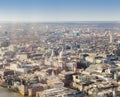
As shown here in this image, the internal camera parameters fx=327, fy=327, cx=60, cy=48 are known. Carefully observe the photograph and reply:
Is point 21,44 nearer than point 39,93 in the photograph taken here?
No

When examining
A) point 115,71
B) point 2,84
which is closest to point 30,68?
point 2,84

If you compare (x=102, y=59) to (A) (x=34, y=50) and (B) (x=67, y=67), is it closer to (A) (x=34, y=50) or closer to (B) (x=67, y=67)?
(B) (x=67, y=67)

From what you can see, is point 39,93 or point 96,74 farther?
point 96,74

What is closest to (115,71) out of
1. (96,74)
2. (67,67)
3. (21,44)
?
(96,74)

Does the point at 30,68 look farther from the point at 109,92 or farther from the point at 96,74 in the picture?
the point at 109,92

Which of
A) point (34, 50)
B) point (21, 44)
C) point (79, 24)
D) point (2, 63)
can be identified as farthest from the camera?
point (79, 24)

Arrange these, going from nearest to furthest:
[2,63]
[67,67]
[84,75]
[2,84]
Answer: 1. [2,84]
2. [84,75]
3. [67,67]
4. [2,63]

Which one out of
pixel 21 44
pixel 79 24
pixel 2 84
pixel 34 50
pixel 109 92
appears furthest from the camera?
pixel 79 24

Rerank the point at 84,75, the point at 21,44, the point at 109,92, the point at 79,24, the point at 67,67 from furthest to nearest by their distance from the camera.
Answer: the point at 79,24 < the point at 21,44 < the point at 67,67 < the point at 84,75 < the point at 109,92
